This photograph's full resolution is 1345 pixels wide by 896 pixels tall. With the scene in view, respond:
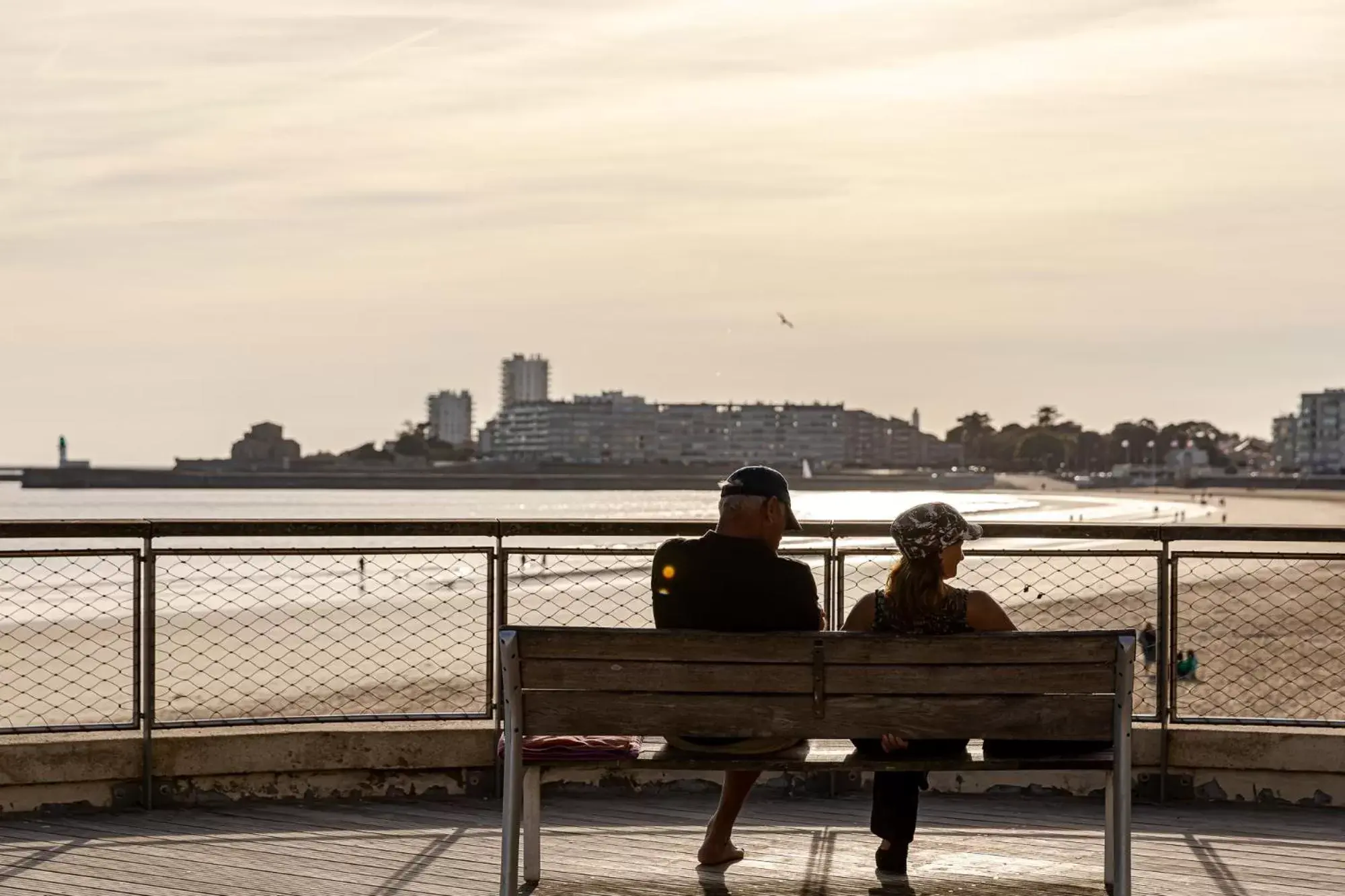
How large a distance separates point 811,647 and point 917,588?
48cm

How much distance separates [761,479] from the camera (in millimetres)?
5043

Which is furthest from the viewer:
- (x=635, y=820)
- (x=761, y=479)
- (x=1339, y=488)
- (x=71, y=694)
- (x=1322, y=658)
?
(x=1339, y=488)

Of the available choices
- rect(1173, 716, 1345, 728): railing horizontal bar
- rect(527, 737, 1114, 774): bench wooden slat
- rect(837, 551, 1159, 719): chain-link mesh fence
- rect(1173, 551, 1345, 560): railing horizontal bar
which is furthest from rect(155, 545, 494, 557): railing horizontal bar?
rect(837, 551, 1159, 719): chain-link mesh fence

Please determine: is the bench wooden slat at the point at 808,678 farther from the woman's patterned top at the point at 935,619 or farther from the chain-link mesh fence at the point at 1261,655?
the chain-link mesh fence at the point at 1261,655

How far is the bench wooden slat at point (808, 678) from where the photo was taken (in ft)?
14.8

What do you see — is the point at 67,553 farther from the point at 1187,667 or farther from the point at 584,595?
the point at 584,595

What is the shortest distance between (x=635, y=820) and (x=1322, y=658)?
18.4 m

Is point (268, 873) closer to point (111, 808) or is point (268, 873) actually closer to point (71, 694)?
point (111, 808)

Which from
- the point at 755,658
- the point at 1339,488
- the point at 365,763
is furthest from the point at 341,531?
the point at 1339,488

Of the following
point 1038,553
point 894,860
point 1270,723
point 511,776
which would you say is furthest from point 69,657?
point 511,776

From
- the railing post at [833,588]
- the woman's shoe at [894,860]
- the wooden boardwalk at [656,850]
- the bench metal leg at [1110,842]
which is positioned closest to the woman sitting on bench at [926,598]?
the bench metal leg at [1110,842]

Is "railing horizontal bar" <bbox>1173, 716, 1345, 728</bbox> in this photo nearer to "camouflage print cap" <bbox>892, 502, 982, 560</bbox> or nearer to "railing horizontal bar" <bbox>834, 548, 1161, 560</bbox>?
"railing horizontal bar" <bbox>834, 548, 1161, 560</bbox>

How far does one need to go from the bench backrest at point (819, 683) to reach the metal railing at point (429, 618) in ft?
4.20

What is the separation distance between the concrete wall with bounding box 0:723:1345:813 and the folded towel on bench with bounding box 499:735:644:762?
141cm
